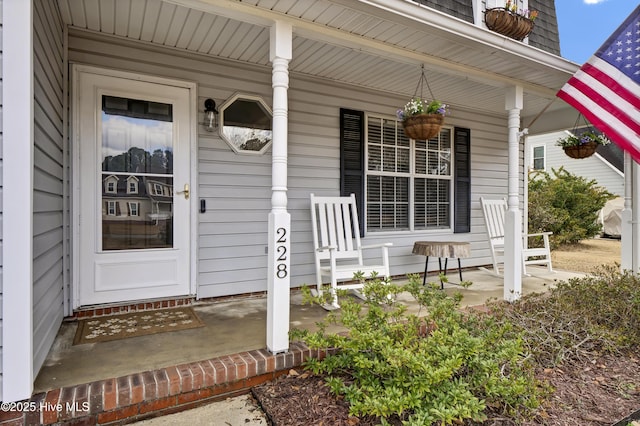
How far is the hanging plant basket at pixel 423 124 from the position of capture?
10.9ft

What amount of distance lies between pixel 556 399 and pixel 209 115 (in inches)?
128

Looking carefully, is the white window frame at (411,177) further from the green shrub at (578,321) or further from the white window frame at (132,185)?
the white window frame at (132,185)

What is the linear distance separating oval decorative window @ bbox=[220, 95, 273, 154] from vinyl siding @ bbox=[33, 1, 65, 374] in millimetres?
1278

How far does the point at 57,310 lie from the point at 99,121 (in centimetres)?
147

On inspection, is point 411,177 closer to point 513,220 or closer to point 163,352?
point 513,220

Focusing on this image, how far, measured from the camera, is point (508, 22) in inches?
139

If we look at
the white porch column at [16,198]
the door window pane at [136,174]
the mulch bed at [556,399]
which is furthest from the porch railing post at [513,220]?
the white porch column at [16,198]

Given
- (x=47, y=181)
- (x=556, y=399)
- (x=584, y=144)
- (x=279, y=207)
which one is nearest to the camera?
(x=556, y=399)

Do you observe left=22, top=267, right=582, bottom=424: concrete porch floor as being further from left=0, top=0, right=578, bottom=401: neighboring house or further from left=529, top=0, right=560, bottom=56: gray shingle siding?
left=529, top=0, right=560, bottom=56: gray shingle siding

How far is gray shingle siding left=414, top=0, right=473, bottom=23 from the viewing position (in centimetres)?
371

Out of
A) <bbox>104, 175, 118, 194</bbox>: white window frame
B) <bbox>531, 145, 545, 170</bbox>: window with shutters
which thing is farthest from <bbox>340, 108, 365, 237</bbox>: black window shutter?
<bbox>531, 145, 545, 170</bbox>: window with shutters

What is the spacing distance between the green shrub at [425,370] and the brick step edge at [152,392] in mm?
306

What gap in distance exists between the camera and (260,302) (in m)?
3.46

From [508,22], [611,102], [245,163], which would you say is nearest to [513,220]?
[611,102]
